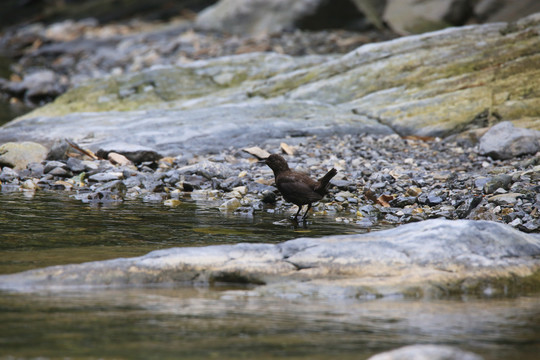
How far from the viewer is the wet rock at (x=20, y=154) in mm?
10422

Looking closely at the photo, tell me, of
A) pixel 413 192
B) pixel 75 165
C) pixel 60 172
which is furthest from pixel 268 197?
pixel 60 172

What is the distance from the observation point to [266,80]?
15445mm

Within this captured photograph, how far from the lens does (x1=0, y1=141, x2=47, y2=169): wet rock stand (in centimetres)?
1042

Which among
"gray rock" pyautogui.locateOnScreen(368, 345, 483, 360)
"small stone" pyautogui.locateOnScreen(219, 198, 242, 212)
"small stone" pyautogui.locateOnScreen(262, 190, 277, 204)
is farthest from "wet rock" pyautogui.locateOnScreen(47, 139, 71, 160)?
"gray rock" pyautogui.locateOnScreen(368, 345, 483, 360)

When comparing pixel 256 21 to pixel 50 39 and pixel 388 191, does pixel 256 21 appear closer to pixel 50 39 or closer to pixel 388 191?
pixel 50 39

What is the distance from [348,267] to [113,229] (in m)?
2.96

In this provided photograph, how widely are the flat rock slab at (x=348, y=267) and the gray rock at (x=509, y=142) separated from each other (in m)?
5.59

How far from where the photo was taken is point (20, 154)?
10.5 m

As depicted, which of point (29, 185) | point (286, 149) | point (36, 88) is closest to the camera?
point (29, 185)

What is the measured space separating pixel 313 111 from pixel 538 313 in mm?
9410

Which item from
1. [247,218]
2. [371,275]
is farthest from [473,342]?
[247,218]

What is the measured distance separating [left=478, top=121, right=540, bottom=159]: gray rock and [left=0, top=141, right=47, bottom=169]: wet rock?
7711mm

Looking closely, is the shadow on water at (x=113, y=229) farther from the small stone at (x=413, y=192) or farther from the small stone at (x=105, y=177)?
the small stone at (x=413, y=192)

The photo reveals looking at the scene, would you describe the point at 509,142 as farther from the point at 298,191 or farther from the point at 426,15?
the point at 426,15
